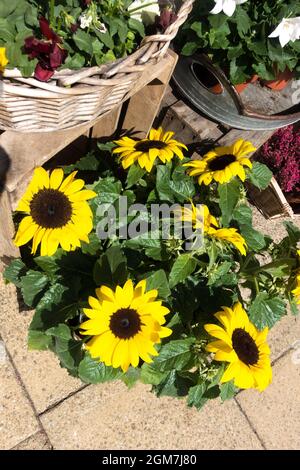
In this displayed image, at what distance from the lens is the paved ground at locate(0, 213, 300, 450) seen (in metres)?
2.07

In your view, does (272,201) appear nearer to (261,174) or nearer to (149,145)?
(261,174)

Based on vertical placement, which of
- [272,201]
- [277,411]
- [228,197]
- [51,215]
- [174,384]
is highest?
[228,197]

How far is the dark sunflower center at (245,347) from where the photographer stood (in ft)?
4.81

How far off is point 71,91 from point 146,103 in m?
0.68

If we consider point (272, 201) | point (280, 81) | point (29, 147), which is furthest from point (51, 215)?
point (272, 201)

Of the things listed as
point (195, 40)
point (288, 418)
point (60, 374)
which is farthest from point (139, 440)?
point (195, 40)

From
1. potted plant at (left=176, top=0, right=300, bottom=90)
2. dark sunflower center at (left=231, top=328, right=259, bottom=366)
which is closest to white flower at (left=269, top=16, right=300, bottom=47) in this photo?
potted plant at (left=176, top=0, right=300, bottom=90)

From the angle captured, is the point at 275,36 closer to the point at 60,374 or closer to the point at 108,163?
the point at 108,163

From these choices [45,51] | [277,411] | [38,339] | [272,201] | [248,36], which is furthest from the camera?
[272,201]

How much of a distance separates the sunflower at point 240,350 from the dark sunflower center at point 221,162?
493 mm

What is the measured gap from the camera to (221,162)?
1741mm

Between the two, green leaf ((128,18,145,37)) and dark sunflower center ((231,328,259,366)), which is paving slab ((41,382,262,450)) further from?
green leaf ((128,18,145,37))

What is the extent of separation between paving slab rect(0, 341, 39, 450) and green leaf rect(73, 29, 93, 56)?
133cm

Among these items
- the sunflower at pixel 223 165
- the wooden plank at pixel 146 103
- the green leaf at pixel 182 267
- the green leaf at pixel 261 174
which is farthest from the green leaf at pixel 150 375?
the wooden plank at pixel 146 103
